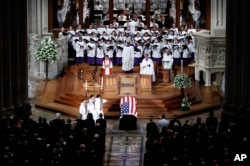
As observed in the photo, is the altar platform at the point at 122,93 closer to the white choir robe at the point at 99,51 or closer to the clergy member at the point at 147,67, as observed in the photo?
the clergy member at the point at 147,67

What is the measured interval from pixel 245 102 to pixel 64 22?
16.5 m

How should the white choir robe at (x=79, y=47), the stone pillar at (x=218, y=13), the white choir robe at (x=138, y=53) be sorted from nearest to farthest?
the white choir robe at (x=138, y=53) → the white choir robe at (x=79, y=47) → the stone pillar at (x=218, y=13)

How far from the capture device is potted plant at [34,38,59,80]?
42469 millimetres

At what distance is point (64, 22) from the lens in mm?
48750

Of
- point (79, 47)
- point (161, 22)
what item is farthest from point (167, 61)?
point (161, 22)

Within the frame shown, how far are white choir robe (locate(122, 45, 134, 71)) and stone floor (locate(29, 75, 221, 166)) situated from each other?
16.9 ft

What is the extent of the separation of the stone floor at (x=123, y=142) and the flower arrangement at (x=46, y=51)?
3915 millimetres

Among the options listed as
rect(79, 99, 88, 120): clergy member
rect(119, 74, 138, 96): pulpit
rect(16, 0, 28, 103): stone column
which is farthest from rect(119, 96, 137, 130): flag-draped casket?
rect(16, 0, 28, 103): stone column

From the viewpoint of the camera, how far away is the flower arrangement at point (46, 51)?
139ft

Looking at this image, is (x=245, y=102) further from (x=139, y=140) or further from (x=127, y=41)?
(x=127, y=41)

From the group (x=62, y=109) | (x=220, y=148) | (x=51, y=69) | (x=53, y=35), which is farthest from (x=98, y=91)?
(x=220, y=148)

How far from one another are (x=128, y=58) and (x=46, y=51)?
3.87 m

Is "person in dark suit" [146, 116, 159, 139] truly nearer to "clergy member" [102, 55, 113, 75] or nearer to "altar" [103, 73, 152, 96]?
"altar" [103, 73, 152, 96]

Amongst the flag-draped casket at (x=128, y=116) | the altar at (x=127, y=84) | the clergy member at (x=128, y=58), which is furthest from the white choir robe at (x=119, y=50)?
the flag-draped casket at (x=128, y=116)
